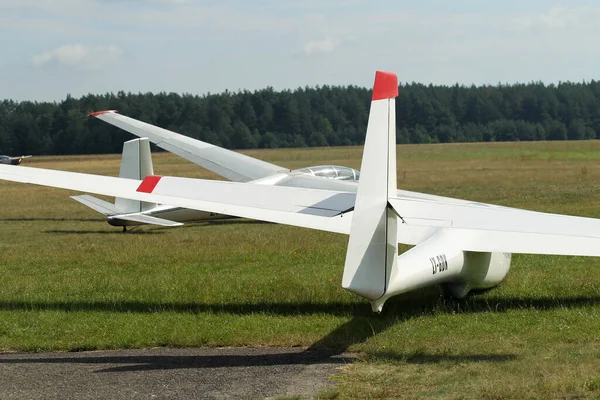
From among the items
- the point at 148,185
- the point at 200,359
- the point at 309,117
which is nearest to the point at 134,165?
the point at 148,185

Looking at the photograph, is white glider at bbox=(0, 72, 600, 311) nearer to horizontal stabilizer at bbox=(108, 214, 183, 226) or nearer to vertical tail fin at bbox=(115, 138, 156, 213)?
horizontal stabilizer at bbox=(108, 214, 183, 226)

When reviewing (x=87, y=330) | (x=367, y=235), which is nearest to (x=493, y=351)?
(x=367, y=235)

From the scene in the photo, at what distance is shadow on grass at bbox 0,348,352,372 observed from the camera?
868 centimetres

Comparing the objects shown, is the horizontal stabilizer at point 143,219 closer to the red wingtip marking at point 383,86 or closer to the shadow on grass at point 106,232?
the shadow on grass at point 106,232

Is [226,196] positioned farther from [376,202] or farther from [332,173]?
[332,173]

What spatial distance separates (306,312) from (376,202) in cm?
339

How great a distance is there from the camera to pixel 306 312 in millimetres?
11195

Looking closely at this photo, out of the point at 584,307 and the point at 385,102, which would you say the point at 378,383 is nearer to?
the point at 385,102

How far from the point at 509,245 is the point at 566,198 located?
1889cm

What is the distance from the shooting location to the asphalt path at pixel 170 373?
7664mm

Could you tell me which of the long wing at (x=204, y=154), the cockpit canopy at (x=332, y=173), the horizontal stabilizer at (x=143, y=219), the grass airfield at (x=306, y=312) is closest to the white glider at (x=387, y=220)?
the grass airfield at (x=306, y=312)

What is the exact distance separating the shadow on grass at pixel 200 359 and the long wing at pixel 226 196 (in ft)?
5.59

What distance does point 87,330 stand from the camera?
34.1 ft

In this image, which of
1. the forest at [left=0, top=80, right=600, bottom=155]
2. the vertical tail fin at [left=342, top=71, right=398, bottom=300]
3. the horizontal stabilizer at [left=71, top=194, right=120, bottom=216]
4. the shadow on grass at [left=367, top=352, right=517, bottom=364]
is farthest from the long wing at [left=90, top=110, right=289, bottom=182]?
the forest at [left=0, top=80, right=600, bottom=155]
